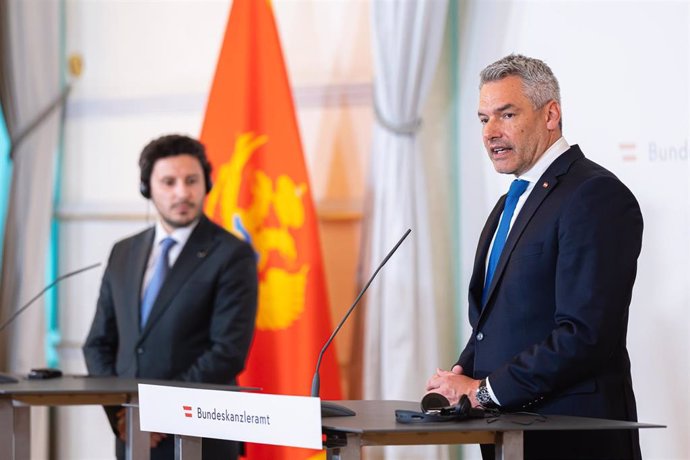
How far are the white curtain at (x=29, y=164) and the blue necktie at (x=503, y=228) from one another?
3.09 metres

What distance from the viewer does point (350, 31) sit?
4.78 meters

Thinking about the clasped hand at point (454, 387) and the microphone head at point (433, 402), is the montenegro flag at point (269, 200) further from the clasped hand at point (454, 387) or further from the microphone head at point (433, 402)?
the microphone head at point (433, 402)

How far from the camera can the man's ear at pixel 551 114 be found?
247 centimetres

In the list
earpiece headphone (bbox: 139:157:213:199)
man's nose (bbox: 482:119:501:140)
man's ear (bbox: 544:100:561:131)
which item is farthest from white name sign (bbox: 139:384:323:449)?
earpiece headphone (bbox: 139:157:213:199)

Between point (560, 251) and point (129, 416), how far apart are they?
Result: 150 centimetres

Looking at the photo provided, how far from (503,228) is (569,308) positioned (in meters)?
0.36

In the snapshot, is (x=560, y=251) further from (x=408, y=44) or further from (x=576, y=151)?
(x=408, y=44)

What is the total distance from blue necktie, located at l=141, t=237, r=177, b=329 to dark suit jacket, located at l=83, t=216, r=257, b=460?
26mm

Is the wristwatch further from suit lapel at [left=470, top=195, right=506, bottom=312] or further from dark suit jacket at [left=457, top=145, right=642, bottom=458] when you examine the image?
suit lapel at [left=470, top=195, right=506, bottom=312]

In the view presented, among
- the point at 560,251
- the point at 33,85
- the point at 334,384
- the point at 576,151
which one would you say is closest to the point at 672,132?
the point at 576,151

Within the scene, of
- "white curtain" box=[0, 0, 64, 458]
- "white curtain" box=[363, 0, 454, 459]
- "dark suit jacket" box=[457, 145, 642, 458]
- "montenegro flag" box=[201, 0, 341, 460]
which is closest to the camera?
"dark suit jacket" box=[457, 145, 642, 458]

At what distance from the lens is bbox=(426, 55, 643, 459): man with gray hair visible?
219 centimetres

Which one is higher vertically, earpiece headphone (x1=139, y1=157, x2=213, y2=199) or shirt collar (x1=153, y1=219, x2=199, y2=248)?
earpiece headphone (x1=139, y1=157, x2=213, y2=199)

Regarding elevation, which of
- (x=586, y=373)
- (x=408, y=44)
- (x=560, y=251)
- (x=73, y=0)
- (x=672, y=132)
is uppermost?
(x=73, y=0)
